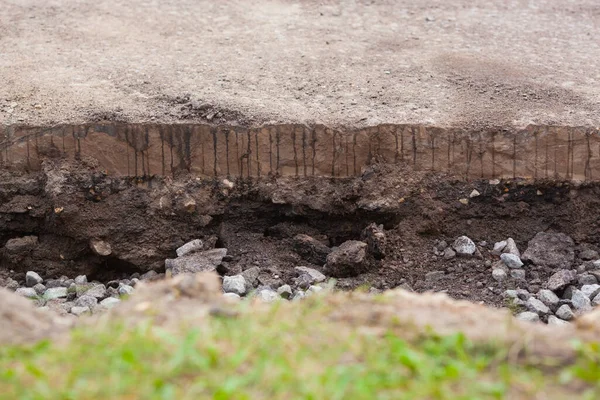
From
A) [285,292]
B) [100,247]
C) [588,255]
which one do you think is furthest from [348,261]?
[100,247]

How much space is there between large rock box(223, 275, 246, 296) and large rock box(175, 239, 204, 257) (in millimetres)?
538

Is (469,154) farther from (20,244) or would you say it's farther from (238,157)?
(20,244)

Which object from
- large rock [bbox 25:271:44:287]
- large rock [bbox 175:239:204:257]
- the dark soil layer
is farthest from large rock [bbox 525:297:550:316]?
large rock [bbox 25:271:44:287]

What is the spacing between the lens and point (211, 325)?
3.25 meters

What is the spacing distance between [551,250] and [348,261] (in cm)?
156

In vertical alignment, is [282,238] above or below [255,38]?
below

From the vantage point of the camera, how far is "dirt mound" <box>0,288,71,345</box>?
3248 millimetres

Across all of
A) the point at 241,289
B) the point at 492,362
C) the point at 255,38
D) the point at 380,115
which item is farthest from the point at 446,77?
the point at 492,362

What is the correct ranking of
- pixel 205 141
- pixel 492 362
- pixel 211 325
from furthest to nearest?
1. pixel 205 141
2. pixel 211 325
3. pixel 492 362

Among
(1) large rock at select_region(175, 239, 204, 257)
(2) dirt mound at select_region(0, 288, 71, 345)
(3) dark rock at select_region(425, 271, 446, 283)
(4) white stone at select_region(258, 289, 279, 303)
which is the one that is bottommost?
(3) dark rock at select_region(425, 271, 446, 283)

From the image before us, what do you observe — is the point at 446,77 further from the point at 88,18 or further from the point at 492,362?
the point at 492,362

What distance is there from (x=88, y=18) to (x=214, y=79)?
6.75 feet

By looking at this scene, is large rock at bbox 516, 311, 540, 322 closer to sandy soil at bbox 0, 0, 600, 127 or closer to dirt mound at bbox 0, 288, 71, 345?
sandy soil at bbox 0, 0, 600, 127

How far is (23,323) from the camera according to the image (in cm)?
333
